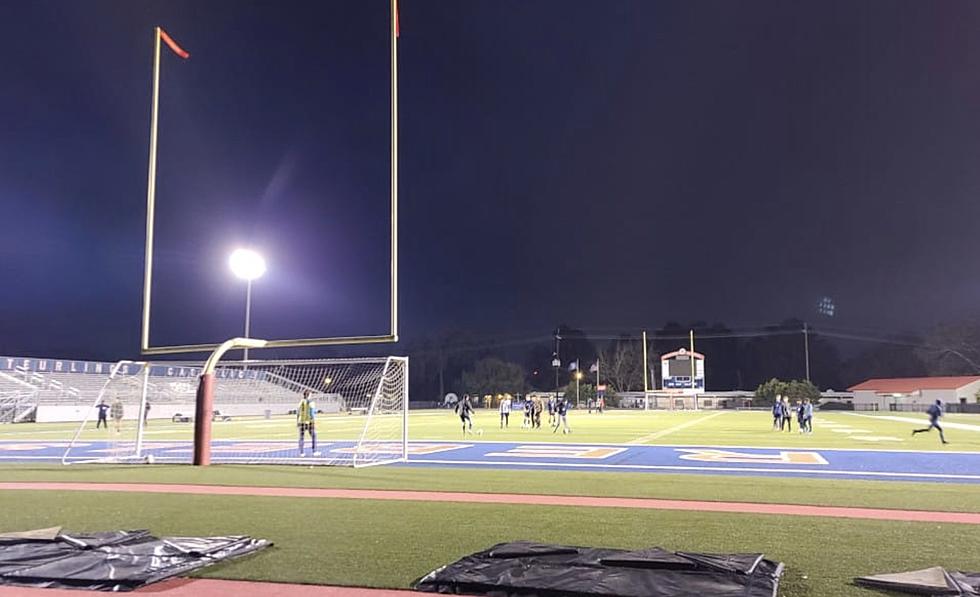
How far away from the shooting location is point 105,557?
259 inches

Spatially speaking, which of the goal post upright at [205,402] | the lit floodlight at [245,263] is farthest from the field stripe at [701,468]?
the lit floodlight at [245,263]

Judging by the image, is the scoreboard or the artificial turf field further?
the scoreboard

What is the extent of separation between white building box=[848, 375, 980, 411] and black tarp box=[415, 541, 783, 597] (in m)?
72.4

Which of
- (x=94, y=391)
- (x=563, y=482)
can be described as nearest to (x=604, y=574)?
(x=563, y=482)

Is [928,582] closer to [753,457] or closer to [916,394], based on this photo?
[753,457]

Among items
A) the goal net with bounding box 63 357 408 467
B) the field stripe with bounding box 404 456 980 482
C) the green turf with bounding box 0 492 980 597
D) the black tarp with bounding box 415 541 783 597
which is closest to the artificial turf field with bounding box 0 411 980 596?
the green turf with bounding box 0 492 980 597

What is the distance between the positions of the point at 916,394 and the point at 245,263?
75.3 metres

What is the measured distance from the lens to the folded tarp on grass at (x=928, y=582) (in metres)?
5.39

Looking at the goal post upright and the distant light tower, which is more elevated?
the distant light tower

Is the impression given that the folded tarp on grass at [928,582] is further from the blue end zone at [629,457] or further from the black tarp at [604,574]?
the blue end zone at [629,457]

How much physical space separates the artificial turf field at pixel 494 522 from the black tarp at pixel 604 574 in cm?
33

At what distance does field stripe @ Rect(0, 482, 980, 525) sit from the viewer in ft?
31.1

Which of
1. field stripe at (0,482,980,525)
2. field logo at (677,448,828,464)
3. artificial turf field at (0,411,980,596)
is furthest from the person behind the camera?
field logo at (677,448,828,464)

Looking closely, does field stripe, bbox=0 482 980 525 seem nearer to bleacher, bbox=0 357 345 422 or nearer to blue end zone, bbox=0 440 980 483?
blue end zone, bbox=0 440 980 483
